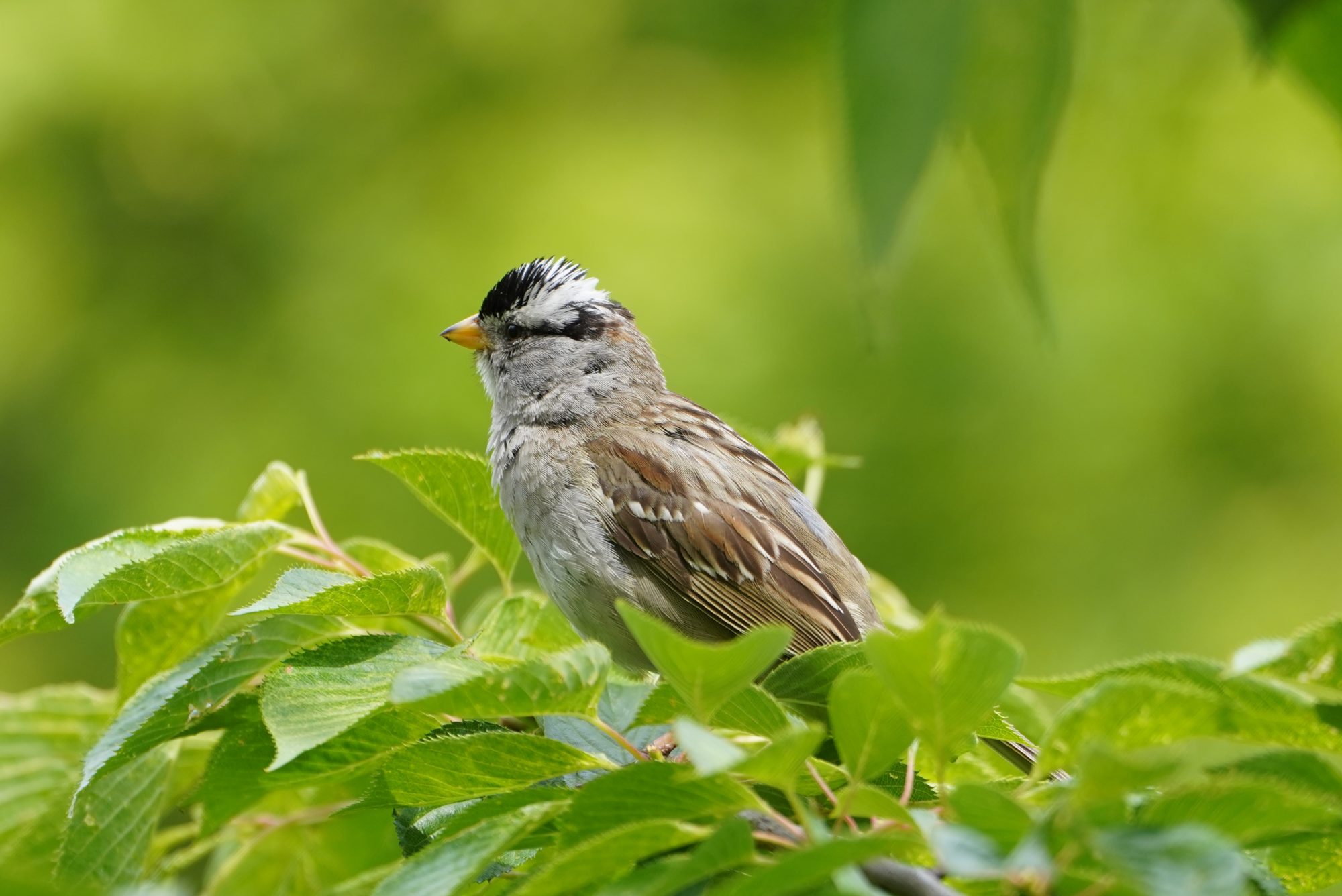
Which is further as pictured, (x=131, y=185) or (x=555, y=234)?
(x=131, y=185)

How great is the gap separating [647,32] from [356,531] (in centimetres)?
231

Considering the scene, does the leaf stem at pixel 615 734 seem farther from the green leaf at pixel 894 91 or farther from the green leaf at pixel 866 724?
the green leaf at pixel 894 91

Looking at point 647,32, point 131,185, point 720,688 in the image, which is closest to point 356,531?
point 131,185

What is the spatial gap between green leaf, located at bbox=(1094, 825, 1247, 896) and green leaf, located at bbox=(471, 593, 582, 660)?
0.45 m

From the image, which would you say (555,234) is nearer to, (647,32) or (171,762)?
(647,32)

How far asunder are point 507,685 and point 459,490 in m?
0.59

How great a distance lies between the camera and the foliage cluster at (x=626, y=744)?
721mm

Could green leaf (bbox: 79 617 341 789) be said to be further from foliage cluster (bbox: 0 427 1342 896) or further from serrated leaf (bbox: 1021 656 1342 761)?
serrated leaf (bbox: 1021 656 1342 761)

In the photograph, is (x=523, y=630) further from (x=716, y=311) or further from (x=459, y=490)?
(x=716, y=311)

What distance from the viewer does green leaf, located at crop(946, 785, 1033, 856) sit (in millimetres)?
719

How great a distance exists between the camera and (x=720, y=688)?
2.55 ft

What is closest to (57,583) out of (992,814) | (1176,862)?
(992,814)

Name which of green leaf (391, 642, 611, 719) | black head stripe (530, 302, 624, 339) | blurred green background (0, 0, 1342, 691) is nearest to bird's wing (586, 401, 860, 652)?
black head stripe (530, 302, 624, 339)

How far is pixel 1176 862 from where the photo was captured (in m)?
0.63
